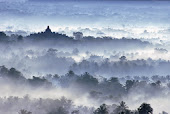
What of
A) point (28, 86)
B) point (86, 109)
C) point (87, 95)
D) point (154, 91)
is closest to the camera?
point (86, 109)

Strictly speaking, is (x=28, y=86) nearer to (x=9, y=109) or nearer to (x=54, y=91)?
(x=54, y=91)

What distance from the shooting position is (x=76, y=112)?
115938mm

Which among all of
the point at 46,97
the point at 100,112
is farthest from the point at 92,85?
the point at 100,112

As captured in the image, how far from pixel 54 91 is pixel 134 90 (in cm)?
3070

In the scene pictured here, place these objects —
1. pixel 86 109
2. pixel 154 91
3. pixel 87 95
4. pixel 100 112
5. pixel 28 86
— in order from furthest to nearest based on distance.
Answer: pixel 154 91 < pixel 28 86 < pixel 87 95 < pixel 86 109 < pixel 100 112

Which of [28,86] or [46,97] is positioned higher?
[28,86]

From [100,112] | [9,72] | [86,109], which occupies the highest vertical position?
[9,72]

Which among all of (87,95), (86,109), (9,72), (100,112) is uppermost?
(9,72)

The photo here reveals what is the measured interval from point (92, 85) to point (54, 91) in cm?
1696

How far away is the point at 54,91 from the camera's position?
15250cm

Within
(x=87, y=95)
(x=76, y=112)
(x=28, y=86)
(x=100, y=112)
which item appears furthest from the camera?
(x=28, y=86)

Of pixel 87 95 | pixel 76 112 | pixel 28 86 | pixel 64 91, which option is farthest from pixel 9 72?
pixel 76 112

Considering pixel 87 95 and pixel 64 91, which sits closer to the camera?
A: pixel 87 95

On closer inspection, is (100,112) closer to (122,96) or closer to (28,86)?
(122,96)
